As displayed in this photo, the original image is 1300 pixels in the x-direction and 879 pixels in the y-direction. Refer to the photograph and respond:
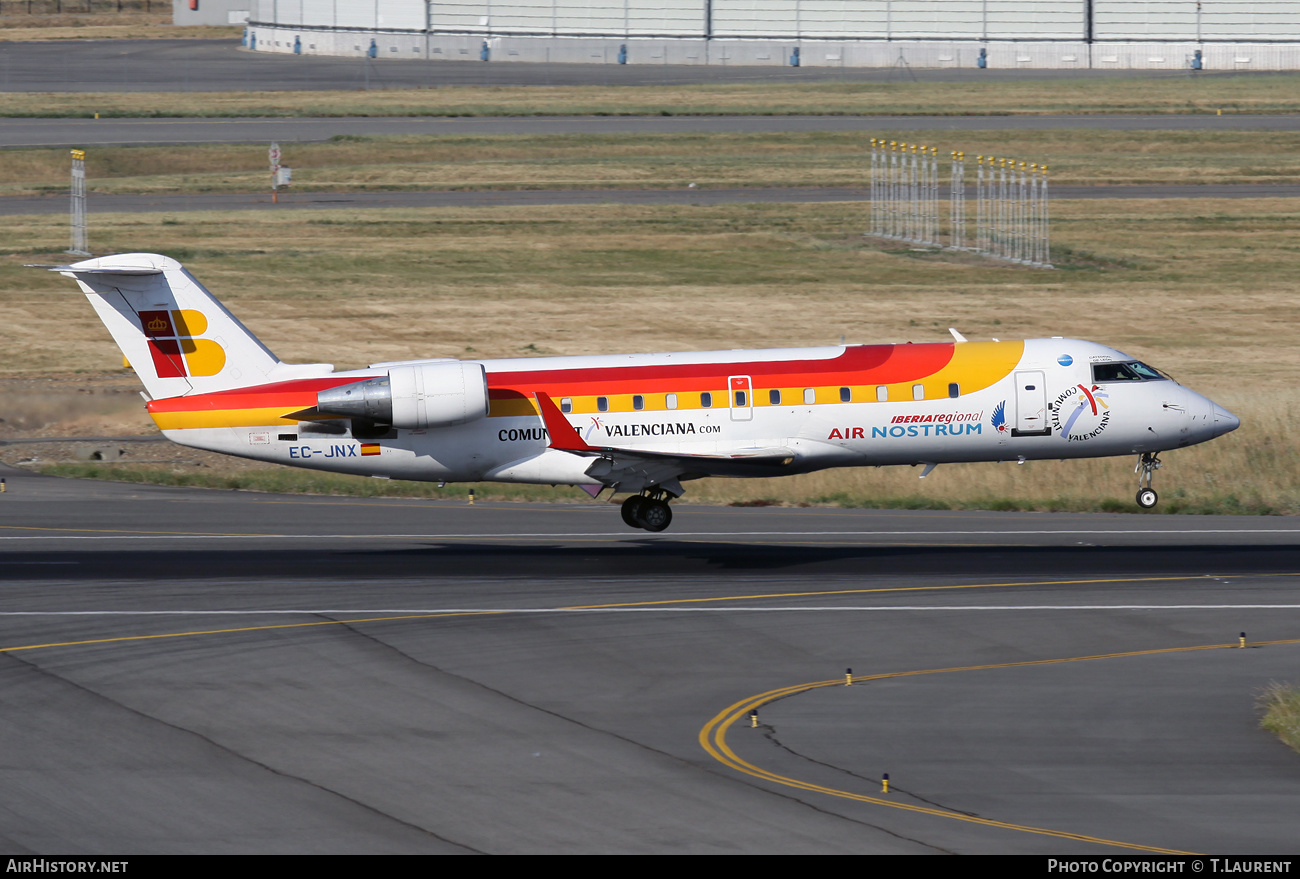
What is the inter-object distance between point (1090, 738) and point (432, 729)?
8389 mm

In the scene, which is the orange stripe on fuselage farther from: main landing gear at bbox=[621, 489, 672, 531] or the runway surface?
the runway surface

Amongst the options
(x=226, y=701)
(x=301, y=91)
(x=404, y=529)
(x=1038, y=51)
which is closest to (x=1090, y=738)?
(x=226, y=701)

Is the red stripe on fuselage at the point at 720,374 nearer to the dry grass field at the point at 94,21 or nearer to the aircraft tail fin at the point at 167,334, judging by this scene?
the aircraft tail fin at the point at 167,334

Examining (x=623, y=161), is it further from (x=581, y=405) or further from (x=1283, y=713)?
(x=1283, y=713)

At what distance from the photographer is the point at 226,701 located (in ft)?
72.8

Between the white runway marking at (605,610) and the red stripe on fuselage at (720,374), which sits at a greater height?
the red stripe on fuselage at (720,374)

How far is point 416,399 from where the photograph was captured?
31.0 m

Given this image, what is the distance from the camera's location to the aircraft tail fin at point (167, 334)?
104 feet

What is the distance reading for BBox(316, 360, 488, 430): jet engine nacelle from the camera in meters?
31.0

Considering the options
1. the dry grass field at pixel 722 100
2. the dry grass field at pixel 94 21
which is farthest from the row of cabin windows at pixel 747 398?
the dry grass field at pixel 94 21

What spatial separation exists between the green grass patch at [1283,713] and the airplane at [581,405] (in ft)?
35.6

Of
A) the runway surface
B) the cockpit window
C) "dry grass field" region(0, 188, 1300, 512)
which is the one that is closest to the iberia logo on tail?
the runway surface

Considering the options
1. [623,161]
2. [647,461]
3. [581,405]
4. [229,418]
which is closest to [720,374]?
[647,461]
